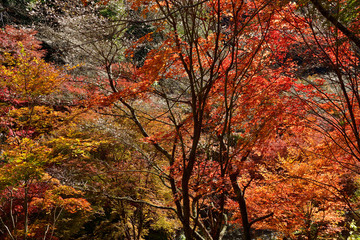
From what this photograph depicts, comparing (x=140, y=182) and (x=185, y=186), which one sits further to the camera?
(x=140, y=182)

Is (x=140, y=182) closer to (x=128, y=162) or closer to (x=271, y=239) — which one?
(x=128, y=162)

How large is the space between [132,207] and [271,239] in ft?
21.1

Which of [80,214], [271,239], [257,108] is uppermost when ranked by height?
[257,108]

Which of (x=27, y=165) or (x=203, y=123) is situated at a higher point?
(x=203, y=123)

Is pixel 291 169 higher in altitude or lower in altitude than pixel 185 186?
higher

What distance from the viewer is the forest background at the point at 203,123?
2281mm

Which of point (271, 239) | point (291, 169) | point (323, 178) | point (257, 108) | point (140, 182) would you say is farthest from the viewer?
point (271, 239)

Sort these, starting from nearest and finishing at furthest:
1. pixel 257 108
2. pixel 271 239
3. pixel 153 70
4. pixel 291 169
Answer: pixel 153 70 → pixel 257 108 → pixel 291 169 → pixel 271 239

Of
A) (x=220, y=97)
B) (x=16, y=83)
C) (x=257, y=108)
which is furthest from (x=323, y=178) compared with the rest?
(x=16, y=83)

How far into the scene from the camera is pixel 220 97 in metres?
4.47

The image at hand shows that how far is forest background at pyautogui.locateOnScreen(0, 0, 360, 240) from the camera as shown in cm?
228

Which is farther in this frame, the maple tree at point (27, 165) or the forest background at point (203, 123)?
the maple tree at point (27, 165)

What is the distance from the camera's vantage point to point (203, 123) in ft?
14.3

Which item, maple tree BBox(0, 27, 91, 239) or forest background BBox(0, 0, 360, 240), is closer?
forest background BBox(0, 0, 360, 240)
